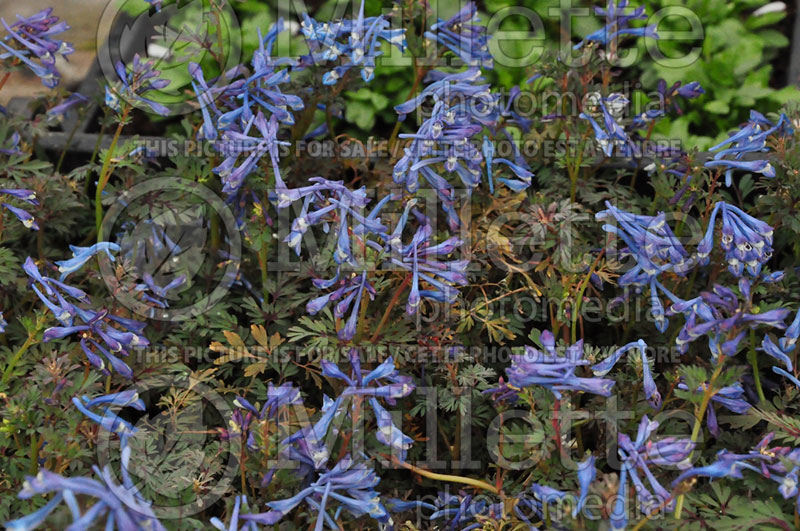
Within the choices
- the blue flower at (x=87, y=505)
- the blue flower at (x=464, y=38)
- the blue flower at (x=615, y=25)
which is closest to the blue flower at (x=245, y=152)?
the blue flower at (x=464, y=38)

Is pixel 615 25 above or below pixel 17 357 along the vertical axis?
above

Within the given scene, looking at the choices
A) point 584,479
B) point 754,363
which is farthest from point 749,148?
point 584,479

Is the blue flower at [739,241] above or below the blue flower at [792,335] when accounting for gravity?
above

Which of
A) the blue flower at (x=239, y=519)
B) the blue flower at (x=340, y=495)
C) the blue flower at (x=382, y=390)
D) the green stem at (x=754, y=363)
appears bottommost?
the green stem at (x=754, y=363)

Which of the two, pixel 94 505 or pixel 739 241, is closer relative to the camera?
pixel 94 505

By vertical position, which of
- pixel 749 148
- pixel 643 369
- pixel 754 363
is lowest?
pixel 754 363

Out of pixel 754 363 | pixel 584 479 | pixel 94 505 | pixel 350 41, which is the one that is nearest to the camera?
pixel 94 505

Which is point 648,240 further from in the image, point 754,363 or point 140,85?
point 140,85

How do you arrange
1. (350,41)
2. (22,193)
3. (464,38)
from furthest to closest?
(464,38), (350,41), (22,193)

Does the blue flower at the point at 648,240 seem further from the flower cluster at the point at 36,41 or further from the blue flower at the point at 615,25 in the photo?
the flower cluster at the point at 36,41

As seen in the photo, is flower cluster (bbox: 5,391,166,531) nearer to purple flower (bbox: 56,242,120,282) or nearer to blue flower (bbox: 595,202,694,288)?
purple flower (bbox: 56,242,120,282)

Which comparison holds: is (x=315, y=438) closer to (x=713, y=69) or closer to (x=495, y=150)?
(x=495, y=150)

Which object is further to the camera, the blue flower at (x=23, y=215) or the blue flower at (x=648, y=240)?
the blue flower at (x=23, y=215)

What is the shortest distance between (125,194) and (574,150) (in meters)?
1.28
